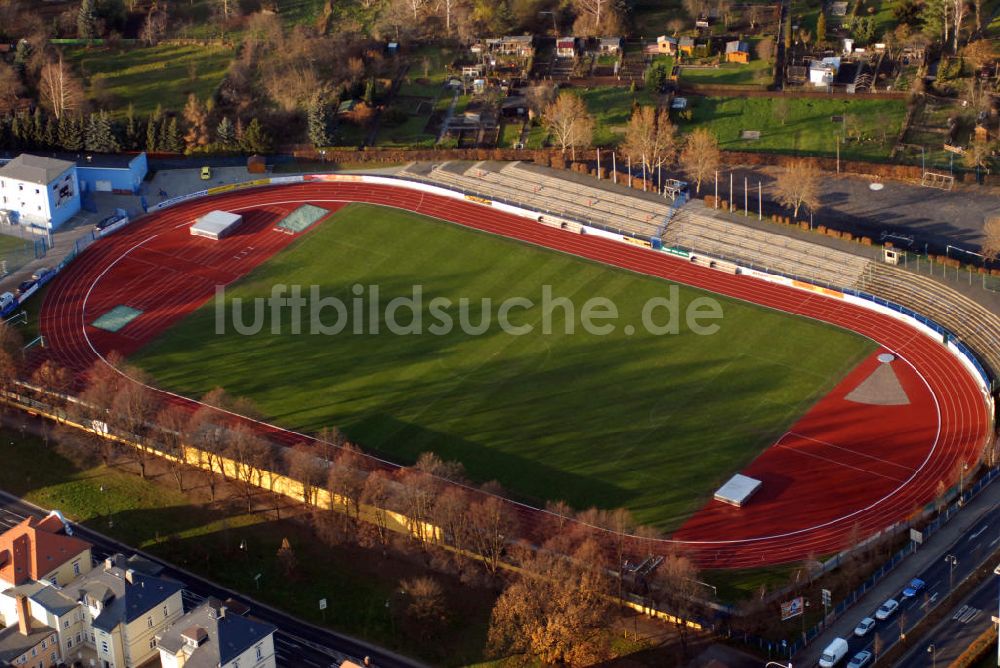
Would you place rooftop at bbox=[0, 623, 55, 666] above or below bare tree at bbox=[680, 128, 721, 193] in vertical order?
below

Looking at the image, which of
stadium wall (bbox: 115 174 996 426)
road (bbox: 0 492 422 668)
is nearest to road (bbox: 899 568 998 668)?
stadium wall (bbox: 115 174 996 426)

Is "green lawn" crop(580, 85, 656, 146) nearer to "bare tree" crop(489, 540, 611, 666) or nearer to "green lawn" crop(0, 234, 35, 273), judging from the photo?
"green lawn" crop(0, 234, 35, 273)

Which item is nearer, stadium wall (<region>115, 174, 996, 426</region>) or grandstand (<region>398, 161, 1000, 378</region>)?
stadium wall (<region>115, 174, 996, 426</region>)

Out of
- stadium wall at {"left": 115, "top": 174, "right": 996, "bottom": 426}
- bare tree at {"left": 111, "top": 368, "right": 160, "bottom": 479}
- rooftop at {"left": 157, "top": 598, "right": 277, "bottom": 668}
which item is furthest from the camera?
stadium wall at {"left": 115, "top": 174, "right": 996, "bottom": 426}

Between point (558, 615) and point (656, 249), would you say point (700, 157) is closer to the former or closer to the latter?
point (656, 249)

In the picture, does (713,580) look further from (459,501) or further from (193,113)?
(193,113)

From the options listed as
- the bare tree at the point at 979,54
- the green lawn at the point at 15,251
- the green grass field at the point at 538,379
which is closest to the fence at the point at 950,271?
the green grass field at the point at 538,379

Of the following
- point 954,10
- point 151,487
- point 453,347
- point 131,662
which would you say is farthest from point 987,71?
point 131,662
